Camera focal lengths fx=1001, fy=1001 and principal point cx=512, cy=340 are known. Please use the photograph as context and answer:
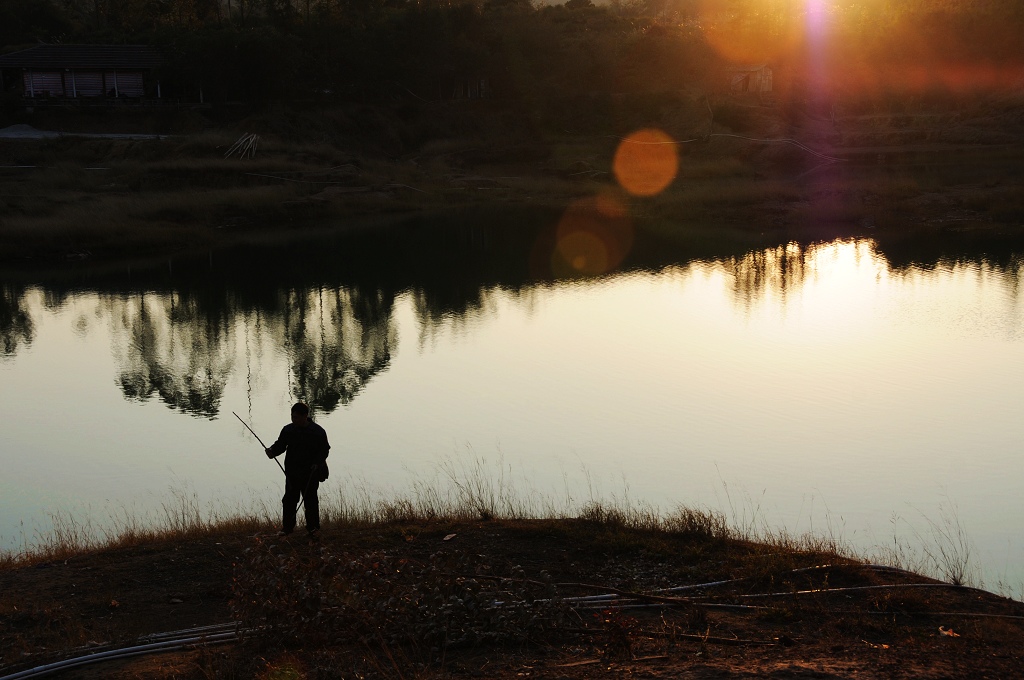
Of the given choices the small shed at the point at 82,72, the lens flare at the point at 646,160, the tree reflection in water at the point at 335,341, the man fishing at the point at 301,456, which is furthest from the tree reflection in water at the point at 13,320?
the small shed at the point at 82,72

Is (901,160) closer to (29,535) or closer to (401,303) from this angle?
(401,303)

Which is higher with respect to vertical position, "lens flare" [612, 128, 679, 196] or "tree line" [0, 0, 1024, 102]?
"tree line" [0, 0, 1024, 102]

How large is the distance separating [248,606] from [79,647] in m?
1.54

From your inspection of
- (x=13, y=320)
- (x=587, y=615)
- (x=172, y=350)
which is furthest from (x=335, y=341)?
(x=587, y=615)

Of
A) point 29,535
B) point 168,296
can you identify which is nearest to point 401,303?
point 168,296

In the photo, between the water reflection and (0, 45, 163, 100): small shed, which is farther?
(0, 45, 163, 100): small shed

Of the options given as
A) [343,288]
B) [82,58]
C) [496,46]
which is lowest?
[343,288]

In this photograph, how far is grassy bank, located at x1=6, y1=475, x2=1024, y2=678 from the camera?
7.59 m

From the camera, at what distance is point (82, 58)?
220 ft

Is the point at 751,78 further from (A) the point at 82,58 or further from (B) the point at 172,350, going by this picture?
(B) the point at 172,350

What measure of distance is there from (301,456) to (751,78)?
3228 inches

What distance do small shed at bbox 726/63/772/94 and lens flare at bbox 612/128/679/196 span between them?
1710 centimetres

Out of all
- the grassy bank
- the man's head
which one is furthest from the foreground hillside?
the grassy bank

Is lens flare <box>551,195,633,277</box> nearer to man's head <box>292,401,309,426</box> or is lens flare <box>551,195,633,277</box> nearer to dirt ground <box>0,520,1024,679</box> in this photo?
dirt ground <box>0,520,1024,679</box>
